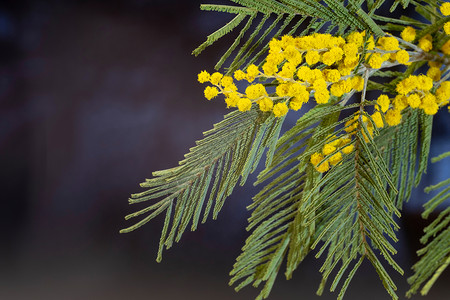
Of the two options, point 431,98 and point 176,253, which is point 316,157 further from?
point 176,253

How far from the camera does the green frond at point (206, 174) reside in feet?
0.79

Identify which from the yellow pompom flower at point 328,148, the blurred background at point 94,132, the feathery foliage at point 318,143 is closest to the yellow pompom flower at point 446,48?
the feathery foliage at point 318,143

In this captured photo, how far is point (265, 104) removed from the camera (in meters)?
0.22

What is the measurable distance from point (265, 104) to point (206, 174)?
0.18 feet

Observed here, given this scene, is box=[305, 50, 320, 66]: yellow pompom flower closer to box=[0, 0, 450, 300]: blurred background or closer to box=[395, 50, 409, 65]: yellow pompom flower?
box=[395, 50, 409, 65]: yellow pompom flower

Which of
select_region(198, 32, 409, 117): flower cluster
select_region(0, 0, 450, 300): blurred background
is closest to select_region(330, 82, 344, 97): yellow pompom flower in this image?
select_region(198, 32, 409, 117): flower cluster

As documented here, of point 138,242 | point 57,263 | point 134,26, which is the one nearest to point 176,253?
point 138,242

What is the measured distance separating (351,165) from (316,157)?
30mm

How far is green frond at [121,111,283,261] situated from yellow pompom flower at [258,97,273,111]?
0.5 inches

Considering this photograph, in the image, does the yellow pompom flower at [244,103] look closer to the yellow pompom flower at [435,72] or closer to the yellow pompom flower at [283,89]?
the yellow pompom flower at [283,89]

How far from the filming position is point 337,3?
0.66ft

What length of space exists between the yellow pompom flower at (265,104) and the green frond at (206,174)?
0.01 meters

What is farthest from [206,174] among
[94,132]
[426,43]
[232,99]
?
[94,132]

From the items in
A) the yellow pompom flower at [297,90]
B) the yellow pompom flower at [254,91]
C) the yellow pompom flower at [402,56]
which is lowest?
the yellow pompom flower at [402,56]
